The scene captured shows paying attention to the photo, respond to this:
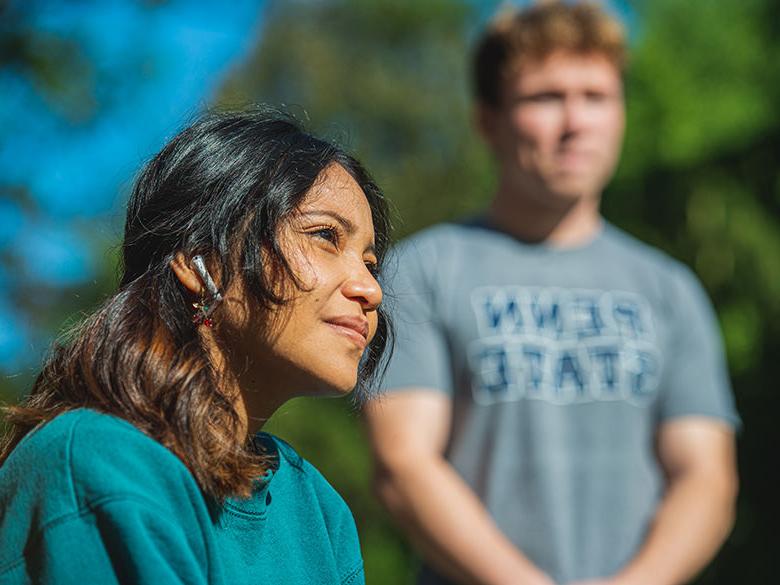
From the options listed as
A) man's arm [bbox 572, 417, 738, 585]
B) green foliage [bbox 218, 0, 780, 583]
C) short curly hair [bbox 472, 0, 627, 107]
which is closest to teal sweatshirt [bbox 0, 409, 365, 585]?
man's arm [bbox 572, 417, 738, 585]

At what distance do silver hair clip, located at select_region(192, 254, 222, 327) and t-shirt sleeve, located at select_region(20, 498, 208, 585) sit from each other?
1.28 feet

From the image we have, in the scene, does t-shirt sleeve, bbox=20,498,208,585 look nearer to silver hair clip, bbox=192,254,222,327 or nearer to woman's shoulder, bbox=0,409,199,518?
woman's shoulder, bbox=0,409,199,518

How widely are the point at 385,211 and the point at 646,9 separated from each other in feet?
34.3

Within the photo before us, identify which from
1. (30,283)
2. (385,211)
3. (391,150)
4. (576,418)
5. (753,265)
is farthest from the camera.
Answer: (391,150)

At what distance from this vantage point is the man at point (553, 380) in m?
3.41

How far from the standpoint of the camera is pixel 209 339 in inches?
78.5

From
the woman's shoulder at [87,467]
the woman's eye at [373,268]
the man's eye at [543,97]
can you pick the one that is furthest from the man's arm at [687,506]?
the woman's shoulder at [87,467]

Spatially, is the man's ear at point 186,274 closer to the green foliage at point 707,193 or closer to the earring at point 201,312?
the earring at point 201,312

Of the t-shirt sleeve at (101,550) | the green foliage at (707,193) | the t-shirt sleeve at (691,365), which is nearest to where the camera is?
the t-shirt sleeve at (101,550)

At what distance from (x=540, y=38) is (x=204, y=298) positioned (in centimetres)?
212

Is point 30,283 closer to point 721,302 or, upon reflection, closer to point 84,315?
point 721,302

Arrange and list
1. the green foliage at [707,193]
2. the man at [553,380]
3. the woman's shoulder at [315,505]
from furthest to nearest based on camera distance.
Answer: the green foliage at [707,193] → the man at [553,380] → the woman's shoulder at [315,505]

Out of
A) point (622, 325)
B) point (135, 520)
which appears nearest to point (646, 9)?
point (622, 325)

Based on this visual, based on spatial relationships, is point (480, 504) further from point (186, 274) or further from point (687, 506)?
point (186, 274)
